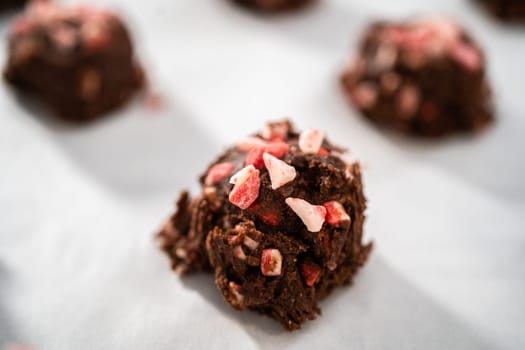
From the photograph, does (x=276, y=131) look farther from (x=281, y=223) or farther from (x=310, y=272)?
(x=310, y=272)

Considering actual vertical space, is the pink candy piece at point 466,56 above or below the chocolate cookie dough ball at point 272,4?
above

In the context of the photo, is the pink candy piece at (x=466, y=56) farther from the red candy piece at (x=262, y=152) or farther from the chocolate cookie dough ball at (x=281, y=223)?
the red candy piece at (x=262, y=152)

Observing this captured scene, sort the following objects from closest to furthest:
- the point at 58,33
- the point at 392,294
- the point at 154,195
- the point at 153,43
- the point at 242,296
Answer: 1. the point at 242,296
2. the point at 392,294
3. the point at 154,195
4. the point at 58,33
5. the point at 153,43

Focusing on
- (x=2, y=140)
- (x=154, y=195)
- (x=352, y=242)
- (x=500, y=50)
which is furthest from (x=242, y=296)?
(x=500, y=50)

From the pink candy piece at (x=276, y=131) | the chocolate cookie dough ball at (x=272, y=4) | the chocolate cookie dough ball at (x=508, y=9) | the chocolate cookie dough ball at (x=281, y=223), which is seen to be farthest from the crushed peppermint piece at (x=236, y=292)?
the chocolate cookie dough ball at (x=508, y=9)

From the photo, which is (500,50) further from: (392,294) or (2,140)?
(2,140)

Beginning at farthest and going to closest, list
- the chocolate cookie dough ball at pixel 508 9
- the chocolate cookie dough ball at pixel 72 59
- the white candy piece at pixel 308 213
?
the chocolate cookie dough ball at pixel 508 9 → the chocolate cookie dough ball at pixel 72 59 → the white candy piece at pixel 308 213

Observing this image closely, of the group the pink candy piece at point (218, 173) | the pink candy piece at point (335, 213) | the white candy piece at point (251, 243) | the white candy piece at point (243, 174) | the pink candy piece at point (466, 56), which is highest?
the pink candy piece at point (466, 56)
